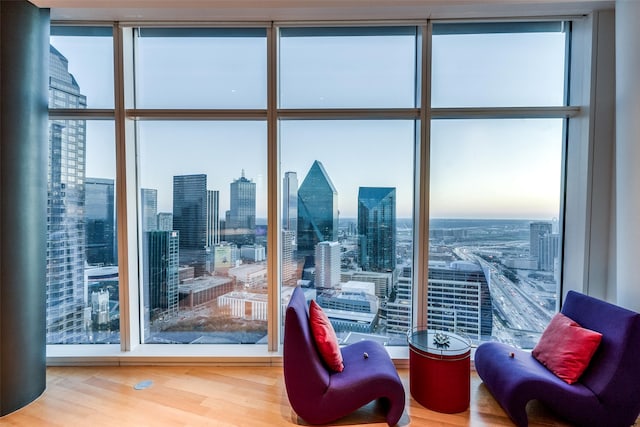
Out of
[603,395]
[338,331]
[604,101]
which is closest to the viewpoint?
[603,395]

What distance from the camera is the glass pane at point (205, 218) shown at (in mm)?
2877

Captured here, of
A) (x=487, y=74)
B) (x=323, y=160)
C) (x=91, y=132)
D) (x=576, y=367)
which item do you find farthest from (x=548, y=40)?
(x=91, y=132)

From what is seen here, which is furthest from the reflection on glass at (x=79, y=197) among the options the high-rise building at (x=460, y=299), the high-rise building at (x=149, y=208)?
the high-rise building at (x=460, y=299)

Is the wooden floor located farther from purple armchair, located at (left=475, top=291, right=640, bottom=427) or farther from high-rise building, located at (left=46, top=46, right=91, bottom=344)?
high-rise building, located at (left=46, top=46, right=91, bottom=344)

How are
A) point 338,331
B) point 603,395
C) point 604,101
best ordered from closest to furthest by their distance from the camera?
point 603,395 → point 604,101 → point 338,331

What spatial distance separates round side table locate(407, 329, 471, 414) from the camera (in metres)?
2.08

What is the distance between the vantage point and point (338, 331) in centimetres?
293

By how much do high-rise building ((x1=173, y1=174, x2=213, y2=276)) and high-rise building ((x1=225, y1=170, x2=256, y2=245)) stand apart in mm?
270

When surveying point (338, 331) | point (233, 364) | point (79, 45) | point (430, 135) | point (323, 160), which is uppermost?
point (79, 45)

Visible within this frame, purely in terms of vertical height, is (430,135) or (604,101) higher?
(604,101)

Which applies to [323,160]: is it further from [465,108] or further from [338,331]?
[338,331]

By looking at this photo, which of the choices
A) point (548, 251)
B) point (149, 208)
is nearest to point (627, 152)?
point (548, 251)

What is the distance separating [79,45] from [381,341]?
449 centimetres

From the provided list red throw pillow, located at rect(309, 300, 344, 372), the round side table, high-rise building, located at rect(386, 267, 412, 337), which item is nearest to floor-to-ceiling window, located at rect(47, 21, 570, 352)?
high-rise building, located at rect(386, 267, 412, 337)
